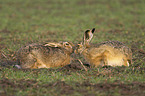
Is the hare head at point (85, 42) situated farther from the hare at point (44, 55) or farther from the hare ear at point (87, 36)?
the hare at point (44, 55)

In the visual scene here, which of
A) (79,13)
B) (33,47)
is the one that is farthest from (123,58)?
(79,13)

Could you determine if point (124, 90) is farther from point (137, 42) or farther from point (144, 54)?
point (137, 42)

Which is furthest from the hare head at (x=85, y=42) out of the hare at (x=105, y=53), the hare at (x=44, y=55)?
the hare at (x=44, y=55)

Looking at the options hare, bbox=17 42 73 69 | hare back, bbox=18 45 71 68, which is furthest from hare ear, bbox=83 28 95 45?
hare back, bbox=18 45 71 68

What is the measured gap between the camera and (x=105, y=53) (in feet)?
22.6

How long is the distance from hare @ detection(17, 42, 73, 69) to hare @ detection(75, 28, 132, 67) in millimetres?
392

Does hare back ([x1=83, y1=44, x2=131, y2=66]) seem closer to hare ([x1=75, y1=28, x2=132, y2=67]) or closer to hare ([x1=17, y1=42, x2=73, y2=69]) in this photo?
hare ([x1=75, y1=28, x2=132, y2=67])

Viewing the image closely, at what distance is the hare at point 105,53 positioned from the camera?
6871 mm

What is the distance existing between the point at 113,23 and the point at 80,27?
83.7 inches

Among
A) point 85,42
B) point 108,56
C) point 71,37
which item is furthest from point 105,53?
point 71,37

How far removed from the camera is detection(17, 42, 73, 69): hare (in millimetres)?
6695

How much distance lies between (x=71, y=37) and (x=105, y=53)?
13.5ft

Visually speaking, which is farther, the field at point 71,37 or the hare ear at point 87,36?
the hare ear at point 87,36

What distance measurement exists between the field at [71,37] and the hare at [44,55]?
223 mm
